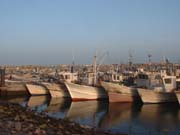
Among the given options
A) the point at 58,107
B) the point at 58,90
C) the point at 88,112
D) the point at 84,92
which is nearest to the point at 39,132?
the point at 88,112

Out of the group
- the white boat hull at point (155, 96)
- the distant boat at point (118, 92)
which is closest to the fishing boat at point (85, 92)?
the distant boat at point (118, 92)

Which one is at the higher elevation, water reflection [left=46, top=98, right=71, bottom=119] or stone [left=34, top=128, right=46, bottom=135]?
stone [left=34, top=128, right=46, bottom=135]

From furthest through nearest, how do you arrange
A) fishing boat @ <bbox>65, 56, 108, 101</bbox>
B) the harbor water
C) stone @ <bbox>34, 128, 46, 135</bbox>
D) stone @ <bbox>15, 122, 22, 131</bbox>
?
fishing boat @ <bbox>65, 56, 108, 101</bbox>, the harbor water, stone @ <bbox>15, 122, 22, 131</bbox>, stone @ <bbox>34, 128, 46, 135</bbox>

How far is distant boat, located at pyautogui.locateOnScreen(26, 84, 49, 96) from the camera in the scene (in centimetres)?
4016

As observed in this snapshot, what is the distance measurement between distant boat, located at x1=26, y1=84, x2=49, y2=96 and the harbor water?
5339 mm

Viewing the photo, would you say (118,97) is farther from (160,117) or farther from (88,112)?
(160,117)

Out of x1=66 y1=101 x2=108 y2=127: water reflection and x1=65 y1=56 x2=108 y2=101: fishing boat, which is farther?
x1=65 y1=56 x2=108 y2=101: fishing boat

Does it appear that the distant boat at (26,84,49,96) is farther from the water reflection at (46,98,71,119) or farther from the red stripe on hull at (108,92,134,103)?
the red stripe on hull at (108,92,134,103)

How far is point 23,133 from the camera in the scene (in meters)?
11.6

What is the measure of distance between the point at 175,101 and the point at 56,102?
10381mm

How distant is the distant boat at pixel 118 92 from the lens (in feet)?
107

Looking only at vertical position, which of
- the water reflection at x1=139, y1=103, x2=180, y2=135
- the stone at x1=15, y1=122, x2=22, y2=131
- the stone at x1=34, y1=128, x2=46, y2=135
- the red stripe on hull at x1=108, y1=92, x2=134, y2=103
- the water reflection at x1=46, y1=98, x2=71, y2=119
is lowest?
the water reflection at x1=46, y1=98, x2=71, y2=119

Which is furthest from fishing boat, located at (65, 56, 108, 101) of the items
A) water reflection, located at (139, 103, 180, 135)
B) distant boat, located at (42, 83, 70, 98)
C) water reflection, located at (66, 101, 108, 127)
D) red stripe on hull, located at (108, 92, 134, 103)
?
water reflection, located at (139, 103, 180, 135)

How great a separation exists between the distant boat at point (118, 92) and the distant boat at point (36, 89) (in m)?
9.59
